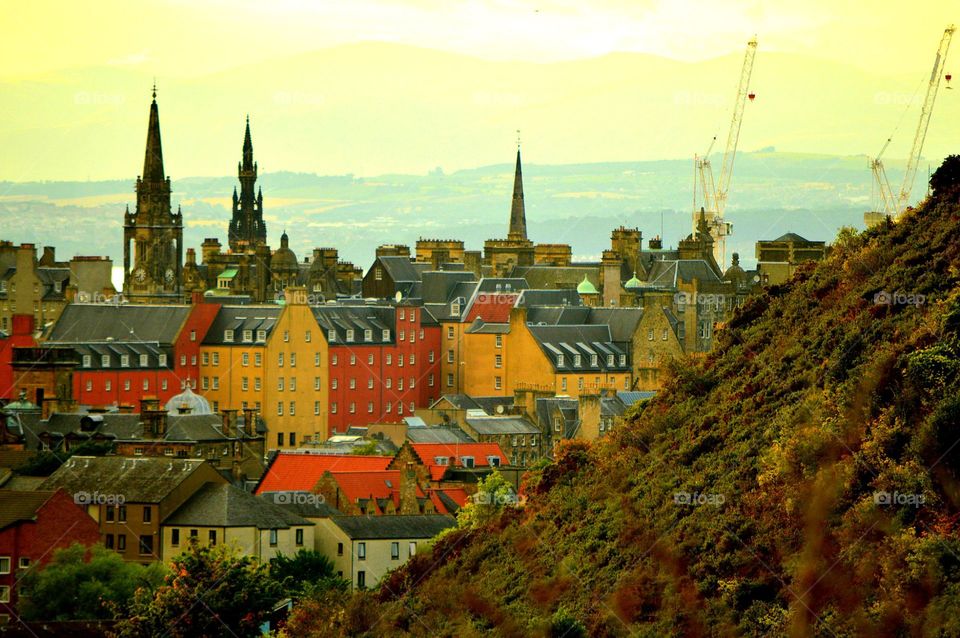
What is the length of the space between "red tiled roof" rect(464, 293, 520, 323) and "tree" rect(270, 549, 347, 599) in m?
64.8

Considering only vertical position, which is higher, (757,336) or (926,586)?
(757,336)

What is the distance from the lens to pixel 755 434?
40438 millimetres

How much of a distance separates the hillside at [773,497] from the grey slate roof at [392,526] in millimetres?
24199

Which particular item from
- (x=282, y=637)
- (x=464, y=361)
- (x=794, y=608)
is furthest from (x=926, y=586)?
(x=464, y=361)

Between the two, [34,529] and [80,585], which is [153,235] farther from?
[80,585]

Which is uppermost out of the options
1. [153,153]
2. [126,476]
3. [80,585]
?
[153,153]

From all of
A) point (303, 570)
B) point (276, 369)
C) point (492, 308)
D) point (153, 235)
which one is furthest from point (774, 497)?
point (153, 235)

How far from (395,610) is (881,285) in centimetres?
1029

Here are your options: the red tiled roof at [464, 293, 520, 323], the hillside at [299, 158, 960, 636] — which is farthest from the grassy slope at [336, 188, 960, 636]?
the red tiled roof at [464, 293, 520, 323]

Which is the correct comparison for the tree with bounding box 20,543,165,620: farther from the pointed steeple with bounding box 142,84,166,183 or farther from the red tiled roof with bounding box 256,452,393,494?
the pointed steeple with bounding box 142,84,166,183

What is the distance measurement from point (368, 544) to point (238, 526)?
388 cm

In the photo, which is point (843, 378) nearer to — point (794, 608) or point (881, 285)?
point (881, 285)

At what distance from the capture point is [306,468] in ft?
279

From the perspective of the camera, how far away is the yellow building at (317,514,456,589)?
7081 cm
